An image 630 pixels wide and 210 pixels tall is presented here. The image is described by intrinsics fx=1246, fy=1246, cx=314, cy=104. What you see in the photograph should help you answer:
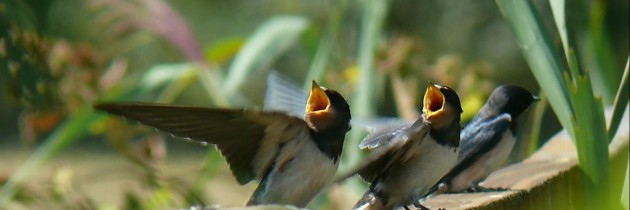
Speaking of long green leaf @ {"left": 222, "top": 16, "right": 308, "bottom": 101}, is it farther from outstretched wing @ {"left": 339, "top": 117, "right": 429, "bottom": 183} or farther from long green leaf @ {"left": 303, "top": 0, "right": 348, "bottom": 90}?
outstretched wing @ {"left": 339, "top": 117, "right": 429, "bottom": 183}

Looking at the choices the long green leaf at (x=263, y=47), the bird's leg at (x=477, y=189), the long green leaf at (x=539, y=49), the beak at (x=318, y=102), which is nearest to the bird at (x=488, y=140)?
the bird's leg at (x=477, y=189)

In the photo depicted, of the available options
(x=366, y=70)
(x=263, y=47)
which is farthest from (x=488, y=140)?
(x=263, y=47)

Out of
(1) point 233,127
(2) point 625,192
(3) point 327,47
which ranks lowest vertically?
(2) point 625,192

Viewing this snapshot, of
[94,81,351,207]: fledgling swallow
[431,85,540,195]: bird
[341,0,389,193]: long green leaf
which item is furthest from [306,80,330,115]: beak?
[341,0,389,193]: long green leaf

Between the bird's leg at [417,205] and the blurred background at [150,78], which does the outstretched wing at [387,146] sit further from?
the blurred background at [150,78]

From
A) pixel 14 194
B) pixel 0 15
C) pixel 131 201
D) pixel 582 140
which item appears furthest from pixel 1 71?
pixel 582 140

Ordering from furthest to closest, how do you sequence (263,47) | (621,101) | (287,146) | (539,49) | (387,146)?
(263,47)
(621,101)
(539,49)
(287,146)
(387,146)

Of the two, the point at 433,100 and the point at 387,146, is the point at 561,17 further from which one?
the point at 387,146
